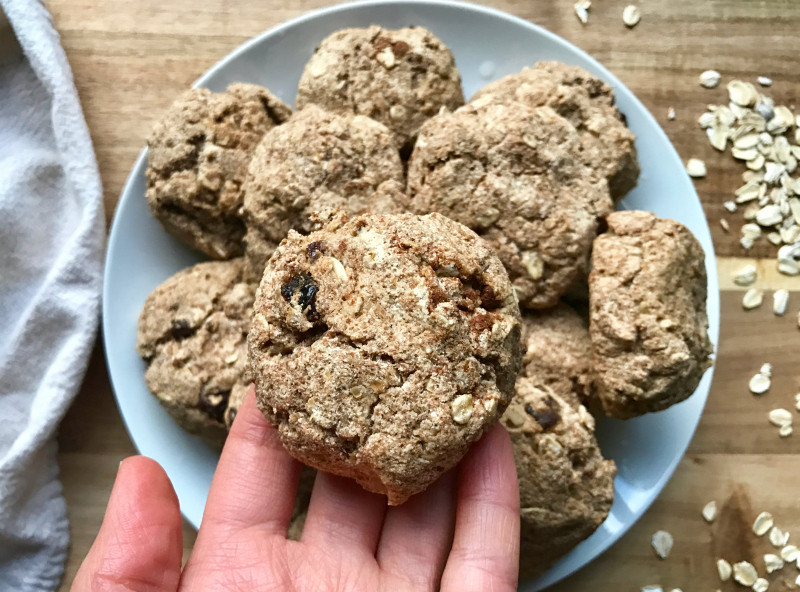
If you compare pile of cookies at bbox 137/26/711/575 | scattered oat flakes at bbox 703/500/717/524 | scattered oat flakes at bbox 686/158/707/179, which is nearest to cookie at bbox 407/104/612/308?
pile of cookies at bbox 137/26/711/575

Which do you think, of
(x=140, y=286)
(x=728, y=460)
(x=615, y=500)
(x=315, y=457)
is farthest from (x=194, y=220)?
(x=728, y=460)

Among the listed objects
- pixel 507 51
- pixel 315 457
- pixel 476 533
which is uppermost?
pixel 507 51

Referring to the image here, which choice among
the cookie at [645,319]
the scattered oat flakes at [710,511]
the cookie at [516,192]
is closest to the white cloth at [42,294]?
the cookie at [516,192]

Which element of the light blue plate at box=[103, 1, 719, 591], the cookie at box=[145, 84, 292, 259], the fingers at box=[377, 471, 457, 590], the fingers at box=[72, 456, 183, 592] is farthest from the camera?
the light blue plate at box=[103, 1, 719, 591]

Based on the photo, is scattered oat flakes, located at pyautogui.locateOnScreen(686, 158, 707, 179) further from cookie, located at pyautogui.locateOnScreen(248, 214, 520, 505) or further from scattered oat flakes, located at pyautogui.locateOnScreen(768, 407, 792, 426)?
cookie, located at pyautogui.locateOnScreen(248, 214, 520, 505)

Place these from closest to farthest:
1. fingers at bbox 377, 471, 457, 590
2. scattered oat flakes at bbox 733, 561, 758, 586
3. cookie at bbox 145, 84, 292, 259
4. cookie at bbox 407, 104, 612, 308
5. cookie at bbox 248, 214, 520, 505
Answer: cookie at bbox 248, 214, 520, 505, fingers at bbox 377, 471, 457, 590, cookie at bbox 407, 104, 612, 308, cookie at bbox 145, 84, 292, 259, scattered oat flakes at bbox 733, 561, 758, 586

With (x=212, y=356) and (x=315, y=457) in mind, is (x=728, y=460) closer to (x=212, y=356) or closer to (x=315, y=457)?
(x=315, y=457)
